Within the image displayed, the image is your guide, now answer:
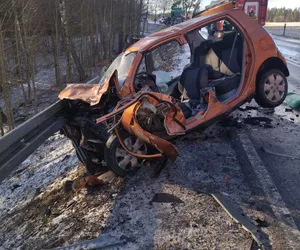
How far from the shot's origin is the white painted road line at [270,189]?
3271mm

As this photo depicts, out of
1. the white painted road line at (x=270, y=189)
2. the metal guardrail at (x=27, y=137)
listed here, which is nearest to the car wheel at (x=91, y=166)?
the metal guardrail at (x=27, y=137)

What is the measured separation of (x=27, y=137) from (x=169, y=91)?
283cm

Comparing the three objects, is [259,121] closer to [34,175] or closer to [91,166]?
[91,166]

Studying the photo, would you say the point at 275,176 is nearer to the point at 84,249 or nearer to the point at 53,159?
the point at 84,249

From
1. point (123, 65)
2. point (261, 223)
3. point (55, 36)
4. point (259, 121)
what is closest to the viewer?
point (261, 223)

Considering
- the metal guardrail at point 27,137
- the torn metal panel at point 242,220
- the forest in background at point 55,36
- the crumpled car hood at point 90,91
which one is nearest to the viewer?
the torn metal panel at point 242,220

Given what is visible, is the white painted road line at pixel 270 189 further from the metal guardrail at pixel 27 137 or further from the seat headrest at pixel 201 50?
the metal guardrail at pixel 27 137

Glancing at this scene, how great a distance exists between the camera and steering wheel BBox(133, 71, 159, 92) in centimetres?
473

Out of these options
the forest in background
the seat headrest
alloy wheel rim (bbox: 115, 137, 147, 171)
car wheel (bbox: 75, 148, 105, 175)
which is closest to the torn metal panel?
alloy wheel rim (bbox: 115, 137, 147, 171)

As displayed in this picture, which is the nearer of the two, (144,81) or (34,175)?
(144,81)

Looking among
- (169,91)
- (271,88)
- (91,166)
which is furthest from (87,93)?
(271,88)

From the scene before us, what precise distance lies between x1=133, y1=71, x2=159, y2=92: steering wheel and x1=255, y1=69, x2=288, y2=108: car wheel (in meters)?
1.76

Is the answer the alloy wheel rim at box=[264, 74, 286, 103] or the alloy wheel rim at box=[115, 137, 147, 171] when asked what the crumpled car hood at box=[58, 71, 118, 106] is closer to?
the alloy wheel rim at box=[115, 137, 147, 171]

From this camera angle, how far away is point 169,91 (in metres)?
6.05
